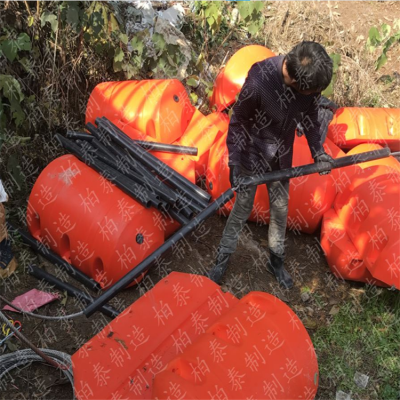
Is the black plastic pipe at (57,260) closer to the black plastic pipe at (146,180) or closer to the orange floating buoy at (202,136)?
the black plastic pipe at (146,180)

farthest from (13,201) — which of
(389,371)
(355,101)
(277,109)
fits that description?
(355,101)

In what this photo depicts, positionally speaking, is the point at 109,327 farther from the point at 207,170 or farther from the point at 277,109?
the point at 207,170

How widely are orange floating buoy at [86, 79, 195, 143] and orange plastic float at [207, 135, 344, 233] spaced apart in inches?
17.6

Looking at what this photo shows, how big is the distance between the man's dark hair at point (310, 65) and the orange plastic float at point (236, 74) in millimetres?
2143

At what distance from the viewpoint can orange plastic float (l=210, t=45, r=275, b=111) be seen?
4.80 m

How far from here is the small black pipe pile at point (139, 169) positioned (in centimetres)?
365

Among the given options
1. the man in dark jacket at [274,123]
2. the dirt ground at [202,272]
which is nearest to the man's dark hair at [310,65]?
the man in dark jacket at [274,123]

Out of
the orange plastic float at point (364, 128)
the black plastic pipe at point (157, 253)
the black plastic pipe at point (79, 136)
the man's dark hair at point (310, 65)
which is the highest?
the man's dark hair at point (310, 65)

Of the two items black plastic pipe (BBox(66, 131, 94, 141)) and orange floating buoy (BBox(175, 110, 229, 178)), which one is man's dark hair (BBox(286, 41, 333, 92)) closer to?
orange floating buoy (BBox(175, 110, 229, 178))

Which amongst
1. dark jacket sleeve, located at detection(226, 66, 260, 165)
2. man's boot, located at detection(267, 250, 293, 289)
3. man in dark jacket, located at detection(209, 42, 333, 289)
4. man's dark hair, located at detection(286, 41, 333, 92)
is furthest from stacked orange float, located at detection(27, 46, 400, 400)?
man's dark hair, located at detection(286, 41, 333, 92)

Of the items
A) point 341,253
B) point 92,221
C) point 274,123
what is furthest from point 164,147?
point 341,253

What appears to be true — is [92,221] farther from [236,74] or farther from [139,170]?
[236,74]

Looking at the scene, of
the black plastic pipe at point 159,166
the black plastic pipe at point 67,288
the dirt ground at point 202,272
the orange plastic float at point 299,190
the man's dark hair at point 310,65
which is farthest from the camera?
the orange plastic float at point 299,190

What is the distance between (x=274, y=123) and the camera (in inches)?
122
